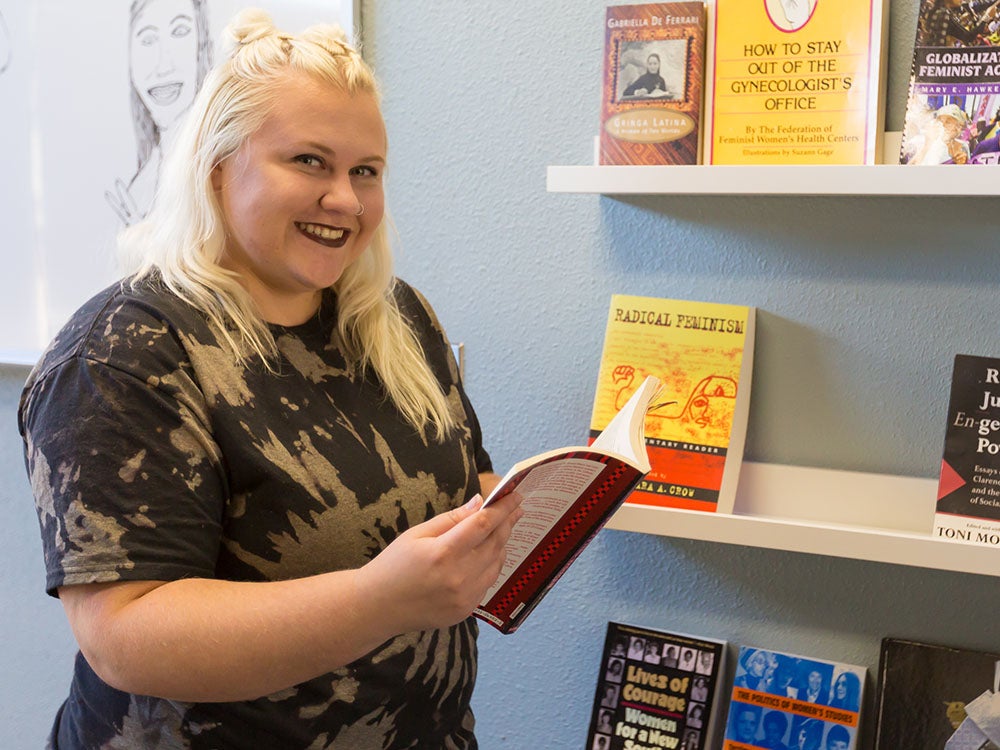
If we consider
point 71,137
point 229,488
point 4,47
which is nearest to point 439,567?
point 229,488

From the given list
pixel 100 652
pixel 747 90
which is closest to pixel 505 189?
pixel 747 90

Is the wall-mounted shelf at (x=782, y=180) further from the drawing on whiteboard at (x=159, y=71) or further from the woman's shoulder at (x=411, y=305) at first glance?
the drawing on whiteboard at (x=159, y=71)

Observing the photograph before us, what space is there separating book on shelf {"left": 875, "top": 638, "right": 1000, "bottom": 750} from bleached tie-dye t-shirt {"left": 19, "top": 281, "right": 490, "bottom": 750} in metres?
0.65

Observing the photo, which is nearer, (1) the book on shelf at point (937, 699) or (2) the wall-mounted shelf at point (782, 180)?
(2) the wall-mounted shelf at point (782, 180)

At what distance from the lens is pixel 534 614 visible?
68.6 inches

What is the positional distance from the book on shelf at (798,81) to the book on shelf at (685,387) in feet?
0.82

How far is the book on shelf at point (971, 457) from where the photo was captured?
53.7 inches

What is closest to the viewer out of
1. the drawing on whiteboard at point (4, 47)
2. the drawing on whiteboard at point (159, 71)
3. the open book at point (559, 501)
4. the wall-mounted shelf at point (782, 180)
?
the open book at point (559, 501)

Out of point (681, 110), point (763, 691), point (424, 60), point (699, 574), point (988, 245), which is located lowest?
point (763, 691)

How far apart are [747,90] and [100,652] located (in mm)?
1120

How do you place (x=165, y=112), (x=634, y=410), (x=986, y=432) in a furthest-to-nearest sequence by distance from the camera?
(x=165, y=112) → (x=986, y=432) → (x=634, y=410)

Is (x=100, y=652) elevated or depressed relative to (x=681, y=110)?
depressed

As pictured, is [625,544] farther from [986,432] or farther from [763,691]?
[986,432]

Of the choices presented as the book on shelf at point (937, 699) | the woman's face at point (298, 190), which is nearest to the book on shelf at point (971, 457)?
the book on shelf at point (937, 699)
